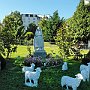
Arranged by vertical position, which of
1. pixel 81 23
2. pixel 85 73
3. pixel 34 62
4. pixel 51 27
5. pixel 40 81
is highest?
pixel 81 23

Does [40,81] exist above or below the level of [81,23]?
below

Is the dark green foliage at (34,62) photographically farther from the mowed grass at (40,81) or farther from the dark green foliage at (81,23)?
the dark green foliage at (81,23)

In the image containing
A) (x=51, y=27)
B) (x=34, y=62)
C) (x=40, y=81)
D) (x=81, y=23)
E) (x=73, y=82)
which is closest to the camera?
(x=73, y=82)

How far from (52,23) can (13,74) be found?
42821 mm

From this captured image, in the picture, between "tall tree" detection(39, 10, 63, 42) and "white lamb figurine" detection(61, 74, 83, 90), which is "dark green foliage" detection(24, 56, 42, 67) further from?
"tall tree" detection(39, 10, 63, 42)

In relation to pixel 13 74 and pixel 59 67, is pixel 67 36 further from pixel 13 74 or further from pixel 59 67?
pixel 13 74

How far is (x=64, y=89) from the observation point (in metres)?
12.0

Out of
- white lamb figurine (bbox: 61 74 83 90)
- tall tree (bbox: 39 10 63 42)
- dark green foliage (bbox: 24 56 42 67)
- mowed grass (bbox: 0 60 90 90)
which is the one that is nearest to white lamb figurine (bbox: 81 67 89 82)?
mowed grass (bbox: 0 60 90 90)

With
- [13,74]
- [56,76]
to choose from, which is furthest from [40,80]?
[13,74]

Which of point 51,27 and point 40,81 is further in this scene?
point 51,27

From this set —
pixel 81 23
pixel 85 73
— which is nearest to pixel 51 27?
pixel 81 23

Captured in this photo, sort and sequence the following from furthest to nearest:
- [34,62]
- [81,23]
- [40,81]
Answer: [81,23]
[34,62]
[40,81]

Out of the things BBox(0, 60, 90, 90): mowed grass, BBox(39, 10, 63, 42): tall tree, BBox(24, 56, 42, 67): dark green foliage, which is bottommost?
BBox(0, 60, 90, 90): mowed grass

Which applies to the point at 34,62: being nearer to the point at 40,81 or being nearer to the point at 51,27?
the point at 40,81
